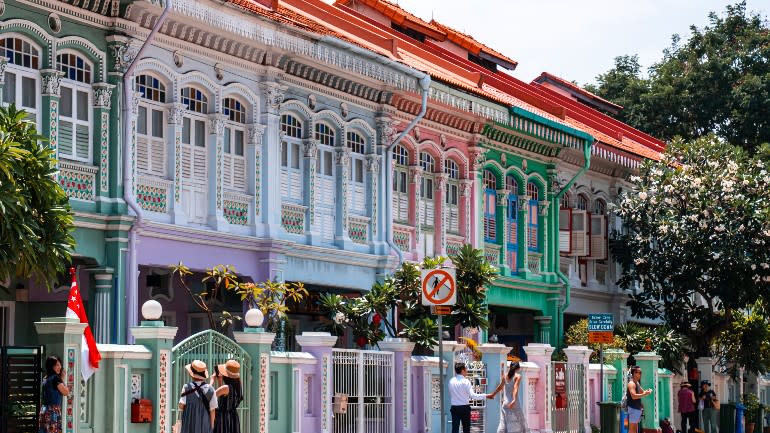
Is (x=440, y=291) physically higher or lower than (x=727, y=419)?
higher

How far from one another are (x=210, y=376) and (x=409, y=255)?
11.2 metres

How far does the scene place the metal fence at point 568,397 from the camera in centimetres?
2441

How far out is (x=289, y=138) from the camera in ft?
81.3

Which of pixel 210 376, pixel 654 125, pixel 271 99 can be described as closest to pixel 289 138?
pixel 271 99

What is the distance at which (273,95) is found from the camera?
23984mm

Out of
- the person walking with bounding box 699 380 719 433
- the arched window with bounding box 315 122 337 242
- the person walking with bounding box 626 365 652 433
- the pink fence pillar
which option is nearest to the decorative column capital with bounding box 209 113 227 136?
the arched window with bounding box 315 122 337 242

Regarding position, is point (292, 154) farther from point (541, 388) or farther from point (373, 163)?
point (541, 388)

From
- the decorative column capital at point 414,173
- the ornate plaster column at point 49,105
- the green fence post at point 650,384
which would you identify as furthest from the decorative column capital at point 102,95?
the green fence post at point 650,384

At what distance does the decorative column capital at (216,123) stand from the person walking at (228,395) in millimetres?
7083

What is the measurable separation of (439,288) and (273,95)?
292 inches

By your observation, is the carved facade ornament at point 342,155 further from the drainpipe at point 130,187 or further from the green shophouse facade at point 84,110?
the green shophouse facade at point 84,110

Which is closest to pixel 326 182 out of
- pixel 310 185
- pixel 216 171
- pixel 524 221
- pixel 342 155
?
pixel 342 155

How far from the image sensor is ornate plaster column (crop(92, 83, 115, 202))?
20.5 meters

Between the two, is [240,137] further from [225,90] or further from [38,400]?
[38,400]
